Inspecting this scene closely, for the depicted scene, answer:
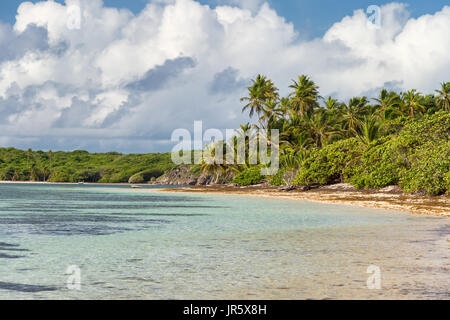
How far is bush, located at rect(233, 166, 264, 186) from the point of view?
6444cm

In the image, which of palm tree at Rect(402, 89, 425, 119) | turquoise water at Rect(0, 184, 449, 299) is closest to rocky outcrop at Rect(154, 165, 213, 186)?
palm tree at Rect(402, 89, 425, 119)

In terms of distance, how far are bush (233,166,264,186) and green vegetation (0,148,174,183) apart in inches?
3125

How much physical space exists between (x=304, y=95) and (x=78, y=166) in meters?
112

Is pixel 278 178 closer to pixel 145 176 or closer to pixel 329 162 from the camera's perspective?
pixel 329 162

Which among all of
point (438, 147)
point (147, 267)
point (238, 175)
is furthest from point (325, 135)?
point (147, 267)

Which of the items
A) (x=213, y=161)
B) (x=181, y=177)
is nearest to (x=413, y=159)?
(x=213, y=161)

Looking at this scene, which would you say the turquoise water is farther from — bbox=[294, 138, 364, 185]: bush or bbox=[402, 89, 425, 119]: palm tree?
bbox=[402, 89, 425, 119]: palm tree

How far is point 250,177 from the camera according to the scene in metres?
65.2

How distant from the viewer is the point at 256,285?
6.95m

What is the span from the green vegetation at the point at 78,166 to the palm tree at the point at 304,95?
8568 cm

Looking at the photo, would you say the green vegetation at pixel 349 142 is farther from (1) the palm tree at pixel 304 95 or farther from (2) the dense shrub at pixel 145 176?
(2) the dense shrub at pixel 145 176

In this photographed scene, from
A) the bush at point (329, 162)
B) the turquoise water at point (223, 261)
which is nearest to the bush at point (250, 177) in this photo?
the bush at point (329, 162)
